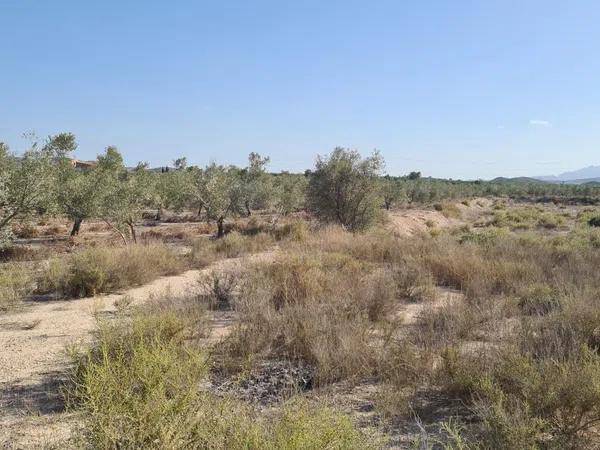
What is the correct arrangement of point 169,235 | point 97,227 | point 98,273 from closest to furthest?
point 98,273, point 169,235, point 97,227

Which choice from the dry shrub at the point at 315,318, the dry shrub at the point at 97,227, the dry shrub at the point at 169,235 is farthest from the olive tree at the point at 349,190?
the dry shrub at the point at 97,227

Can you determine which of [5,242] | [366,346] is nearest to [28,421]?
[366,346]

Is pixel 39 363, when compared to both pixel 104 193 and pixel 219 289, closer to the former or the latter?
pixel 219 289

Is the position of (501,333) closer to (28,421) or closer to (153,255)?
(28,421)

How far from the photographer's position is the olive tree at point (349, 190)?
2050 centimetres

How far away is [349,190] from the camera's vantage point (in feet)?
67.7

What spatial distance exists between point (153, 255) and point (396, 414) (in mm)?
9843

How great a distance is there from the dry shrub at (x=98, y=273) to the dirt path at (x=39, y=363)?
0.42m

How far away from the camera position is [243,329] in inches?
245

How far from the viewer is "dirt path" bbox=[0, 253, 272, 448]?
4.16 m

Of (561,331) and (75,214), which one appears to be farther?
(75,214)

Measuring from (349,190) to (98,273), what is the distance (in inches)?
492

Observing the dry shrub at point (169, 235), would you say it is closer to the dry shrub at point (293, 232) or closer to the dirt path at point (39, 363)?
the dry shrub at point (293, 232)

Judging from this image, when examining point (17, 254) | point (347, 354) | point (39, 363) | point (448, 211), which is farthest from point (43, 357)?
point (448, 211)
